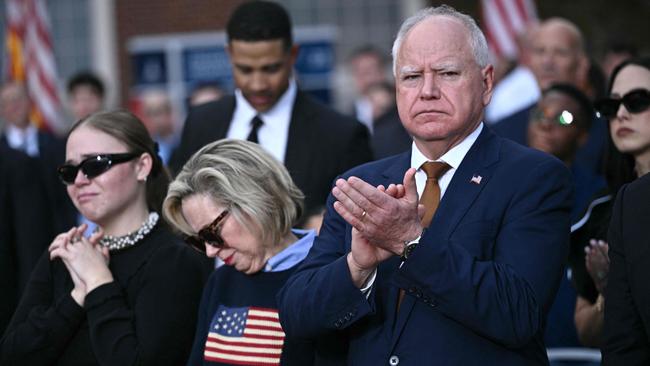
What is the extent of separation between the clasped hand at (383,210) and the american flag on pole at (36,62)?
36.1 ft

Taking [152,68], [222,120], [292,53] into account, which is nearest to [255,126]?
[222,120]

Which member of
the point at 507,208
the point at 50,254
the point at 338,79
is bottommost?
the point at 338,79

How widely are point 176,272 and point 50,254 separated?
1.85ft

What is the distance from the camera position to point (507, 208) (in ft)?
12.2

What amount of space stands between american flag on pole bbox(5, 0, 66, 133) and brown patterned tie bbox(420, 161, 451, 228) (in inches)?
422

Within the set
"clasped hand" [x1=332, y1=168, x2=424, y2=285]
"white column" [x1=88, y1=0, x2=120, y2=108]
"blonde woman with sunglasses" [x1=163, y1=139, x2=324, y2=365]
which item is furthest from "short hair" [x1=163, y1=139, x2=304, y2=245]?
"white column" [x1=88, y1=0, x2=120, y2=108]

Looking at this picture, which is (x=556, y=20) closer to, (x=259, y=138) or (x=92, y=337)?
(x=259, y=138)

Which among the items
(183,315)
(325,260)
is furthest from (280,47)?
(325,260)

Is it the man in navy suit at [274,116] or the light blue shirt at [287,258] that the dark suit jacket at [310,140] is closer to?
the man in navy suit at [274,116]

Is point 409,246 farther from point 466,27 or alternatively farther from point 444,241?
point 466,27

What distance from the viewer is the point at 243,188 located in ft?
14.8

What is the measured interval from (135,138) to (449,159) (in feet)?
5.59

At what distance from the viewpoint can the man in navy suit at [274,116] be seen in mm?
5852

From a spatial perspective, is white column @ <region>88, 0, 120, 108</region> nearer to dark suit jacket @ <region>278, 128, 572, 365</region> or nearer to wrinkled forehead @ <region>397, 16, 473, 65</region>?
wrinkled forehead @ <region>397, 16, 473, 65</region>
